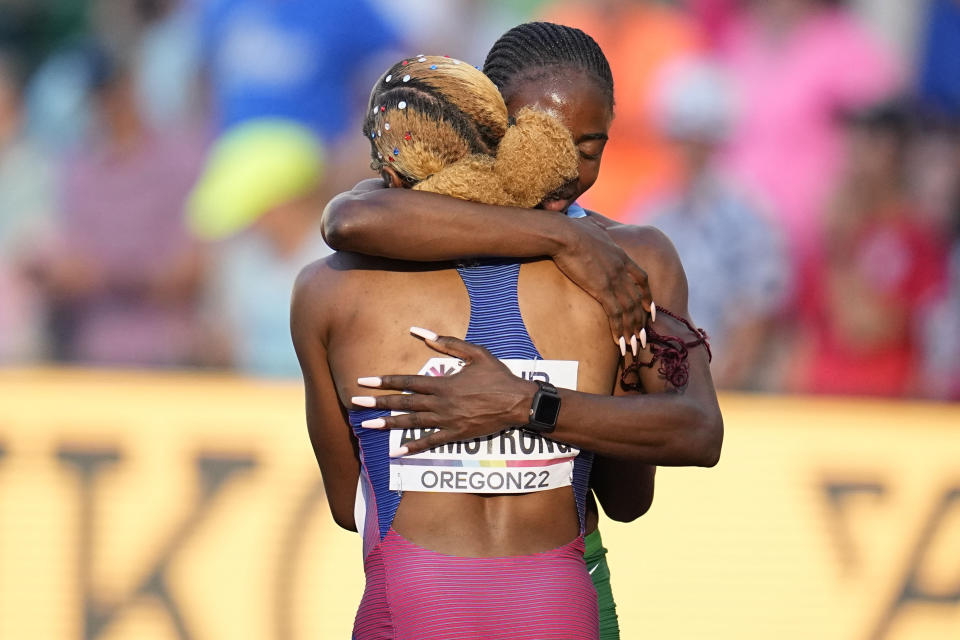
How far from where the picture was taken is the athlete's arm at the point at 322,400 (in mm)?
2289

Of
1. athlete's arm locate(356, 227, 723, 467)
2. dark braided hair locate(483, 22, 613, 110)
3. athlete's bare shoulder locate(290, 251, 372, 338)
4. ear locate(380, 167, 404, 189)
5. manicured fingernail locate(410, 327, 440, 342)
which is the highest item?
dark braided hair locate(483, 22, 613, 110)

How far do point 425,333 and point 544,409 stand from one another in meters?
0.24

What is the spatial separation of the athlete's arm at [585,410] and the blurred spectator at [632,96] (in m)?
4.12

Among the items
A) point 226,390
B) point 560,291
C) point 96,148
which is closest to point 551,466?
point 560,291

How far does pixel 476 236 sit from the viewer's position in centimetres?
215

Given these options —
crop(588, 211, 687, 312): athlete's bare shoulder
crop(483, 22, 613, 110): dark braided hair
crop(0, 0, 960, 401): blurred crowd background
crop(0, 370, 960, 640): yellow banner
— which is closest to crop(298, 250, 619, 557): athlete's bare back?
crop(588, 211, 687, 312): athlete's bare shoulder

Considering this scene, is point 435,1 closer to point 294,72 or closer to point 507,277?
point 294,72

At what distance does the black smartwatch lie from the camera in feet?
6.95

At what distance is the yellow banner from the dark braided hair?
7.00ft

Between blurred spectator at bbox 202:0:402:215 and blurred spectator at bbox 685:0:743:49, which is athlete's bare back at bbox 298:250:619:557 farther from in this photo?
blurred spectator at bbox 685:0:743:49

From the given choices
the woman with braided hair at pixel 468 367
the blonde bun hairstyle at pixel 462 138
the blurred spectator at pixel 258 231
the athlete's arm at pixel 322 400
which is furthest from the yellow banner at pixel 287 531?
the blonde bun hairstyle at pixel 462 138

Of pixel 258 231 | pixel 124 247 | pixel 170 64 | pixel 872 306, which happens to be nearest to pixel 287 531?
pixel 258 231

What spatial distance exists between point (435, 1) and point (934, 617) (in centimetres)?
395

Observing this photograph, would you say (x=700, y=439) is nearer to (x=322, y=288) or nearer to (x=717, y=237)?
(x=322, y=288)
